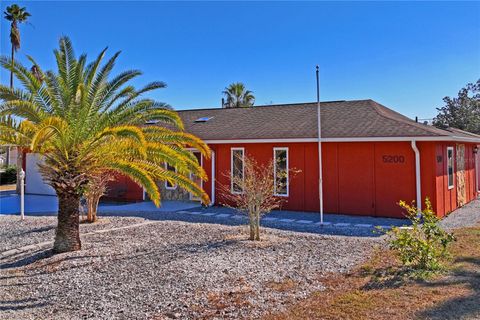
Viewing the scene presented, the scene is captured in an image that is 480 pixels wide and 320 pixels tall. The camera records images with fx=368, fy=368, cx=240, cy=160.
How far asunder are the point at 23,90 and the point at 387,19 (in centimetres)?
1086

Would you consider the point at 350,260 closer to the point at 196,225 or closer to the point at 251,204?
the point at 251,204

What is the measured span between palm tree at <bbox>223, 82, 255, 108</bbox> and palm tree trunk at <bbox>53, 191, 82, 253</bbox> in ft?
110

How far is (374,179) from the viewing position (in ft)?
39.0

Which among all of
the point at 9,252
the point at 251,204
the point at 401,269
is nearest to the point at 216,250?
the point at 251,204

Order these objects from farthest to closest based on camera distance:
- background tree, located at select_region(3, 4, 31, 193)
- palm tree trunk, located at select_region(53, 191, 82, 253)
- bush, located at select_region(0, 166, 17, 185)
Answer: bush, located at select_region(0, 166, 17, 185)
background tree, located at select_region(3, 4, 31, 193)
palm tree trunk, located at select_region(53, 191, 82, 253)

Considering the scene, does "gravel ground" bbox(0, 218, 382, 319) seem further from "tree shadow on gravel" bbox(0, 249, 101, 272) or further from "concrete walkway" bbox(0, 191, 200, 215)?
"concrete walkway" bbox(0, 191, 200, 215)

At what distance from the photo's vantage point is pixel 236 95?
40.9m

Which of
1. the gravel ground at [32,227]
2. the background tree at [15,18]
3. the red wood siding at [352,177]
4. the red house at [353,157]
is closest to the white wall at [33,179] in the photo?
the background tree at [15,18]

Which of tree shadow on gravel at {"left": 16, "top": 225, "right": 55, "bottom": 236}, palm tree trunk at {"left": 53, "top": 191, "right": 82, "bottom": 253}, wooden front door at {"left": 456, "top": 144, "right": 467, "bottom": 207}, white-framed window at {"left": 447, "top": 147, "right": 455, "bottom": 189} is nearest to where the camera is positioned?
palm tree trunk at {"left": 53, "top": 191, "right": 82, "bottom": 253}

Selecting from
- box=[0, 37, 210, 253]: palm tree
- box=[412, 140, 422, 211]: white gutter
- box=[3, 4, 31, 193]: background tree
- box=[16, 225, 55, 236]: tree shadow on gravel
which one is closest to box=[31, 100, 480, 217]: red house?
box=[412, 140, 422, 211]: white gutter

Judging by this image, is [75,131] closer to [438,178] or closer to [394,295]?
[394,295]

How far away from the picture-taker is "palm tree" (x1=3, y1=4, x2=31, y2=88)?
23219 mm

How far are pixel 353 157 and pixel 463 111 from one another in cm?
2852

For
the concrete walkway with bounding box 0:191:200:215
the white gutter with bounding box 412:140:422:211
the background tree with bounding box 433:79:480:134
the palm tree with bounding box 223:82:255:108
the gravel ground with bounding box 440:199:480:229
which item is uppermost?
the palm tree with bounding box 223:82:255:108
